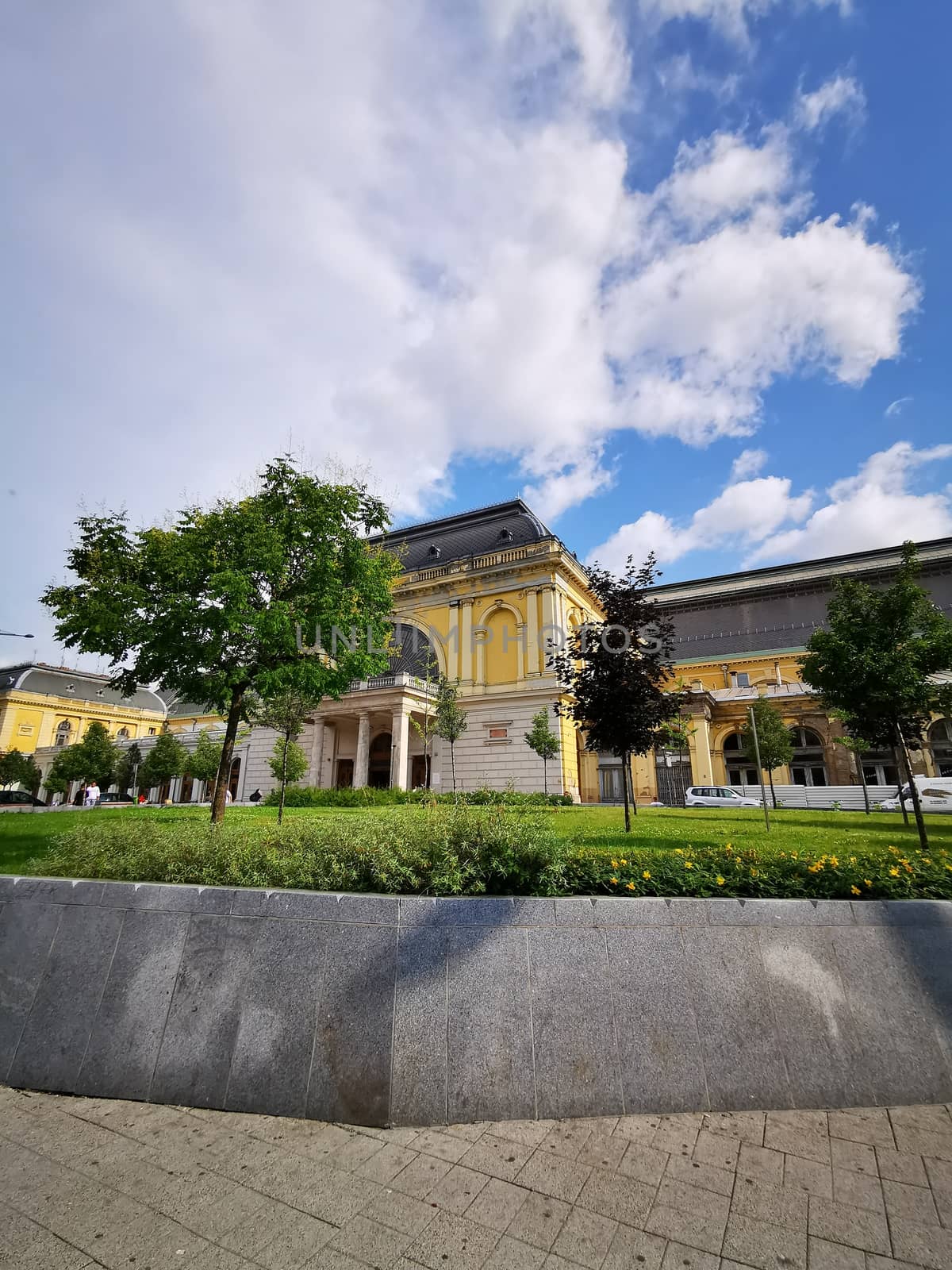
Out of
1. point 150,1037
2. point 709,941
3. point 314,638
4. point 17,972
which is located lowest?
point 150,1037

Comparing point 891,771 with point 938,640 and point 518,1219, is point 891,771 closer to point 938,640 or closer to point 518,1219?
point 938,640

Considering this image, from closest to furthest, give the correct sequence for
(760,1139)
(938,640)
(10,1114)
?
(760,1139)
(10,1114)
(938,640)

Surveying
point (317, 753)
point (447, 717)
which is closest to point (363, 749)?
point (317, 753)

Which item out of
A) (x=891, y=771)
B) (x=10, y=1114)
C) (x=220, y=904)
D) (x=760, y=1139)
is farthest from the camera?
(x=891, y=771)

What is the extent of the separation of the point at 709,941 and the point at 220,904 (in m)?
4.06

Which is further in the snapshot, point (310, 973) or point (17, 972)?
point (17, 972)

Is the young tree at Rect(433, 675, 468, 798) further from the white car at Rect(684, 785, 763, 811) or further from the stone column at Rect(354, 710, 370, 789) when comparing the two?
Result: the white car at Rect(684, 785, 763, 811)

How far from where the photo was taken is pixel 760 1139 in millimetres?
4004

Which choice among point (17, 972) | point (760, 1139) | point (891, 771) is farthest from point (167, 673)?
point (891, 771)

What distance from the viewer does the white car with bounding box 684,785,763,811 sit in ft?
104

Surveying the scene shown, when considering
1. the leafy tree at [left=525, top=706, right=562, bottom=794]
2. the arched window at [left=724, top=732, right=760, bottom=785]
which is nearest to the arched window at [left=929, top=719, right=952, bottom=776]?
the arched window at [left=724, top=732, right=760, bottom=785]

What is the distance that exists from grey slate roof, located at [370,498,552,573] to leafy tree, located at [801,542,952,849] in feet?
83.4

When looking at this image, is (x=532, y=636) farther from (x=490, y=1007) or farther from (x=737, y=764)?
(x=490, y=1007)

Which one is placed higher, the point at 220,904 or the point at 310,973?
the point at 220,904
